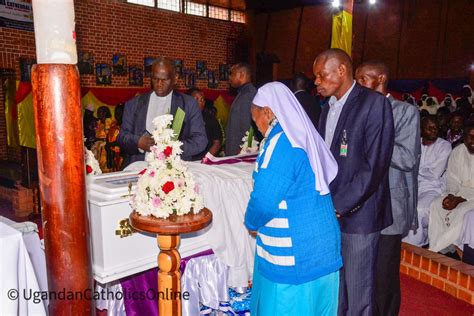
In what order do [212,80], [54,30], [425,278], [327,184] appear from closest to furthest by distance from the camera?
[54,30] → [327,184] → [425,278] → [212,80]

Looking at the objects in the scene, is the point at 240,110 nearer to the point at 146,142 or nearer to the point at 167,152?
the point at 146,142

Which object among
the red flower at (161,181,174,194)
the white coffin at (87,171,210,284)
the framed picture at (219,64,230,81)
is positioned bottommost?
the white coffin at (87,171,210,284)

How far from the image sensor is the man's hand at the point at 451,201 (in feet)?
13.5

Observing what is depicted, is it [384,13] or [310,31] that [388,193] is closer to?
[384,13]

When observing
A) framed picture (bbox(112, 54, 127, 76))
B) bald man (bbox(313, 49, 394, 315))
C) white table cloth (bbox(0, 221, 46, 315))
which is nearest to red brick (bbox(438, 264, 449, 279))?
bald man (bbox(313, 49, 394, 315))

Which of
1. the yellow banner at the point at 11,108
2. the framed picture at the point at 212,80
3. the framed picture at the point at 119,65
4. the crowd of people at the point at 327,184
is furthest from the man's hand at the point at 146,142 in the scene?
the framed picture at the point at 212,80

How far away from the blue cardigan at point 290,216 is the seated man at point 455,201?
252cm

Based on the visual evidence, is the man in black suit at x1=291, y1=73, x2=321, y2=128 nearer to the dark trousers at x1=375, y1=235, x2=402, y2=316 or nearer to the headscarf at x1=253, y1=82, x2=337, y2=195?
the dark trousers at x1=375, y1=235, x2=402, y2=316

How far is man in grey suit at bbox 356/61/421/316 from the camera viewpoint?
2.72m

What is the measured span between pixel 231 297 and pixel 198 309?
0.95 ft

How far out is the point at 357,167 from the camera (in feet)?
7.79

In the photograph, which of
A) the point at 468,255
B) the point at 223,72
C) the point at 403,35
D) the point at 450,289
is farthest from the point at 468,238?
the point at 223,72

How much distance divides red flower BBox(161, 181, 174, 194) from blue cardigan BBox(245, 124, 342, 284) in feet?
1.41

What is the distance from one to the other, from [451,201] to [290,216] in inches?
114
